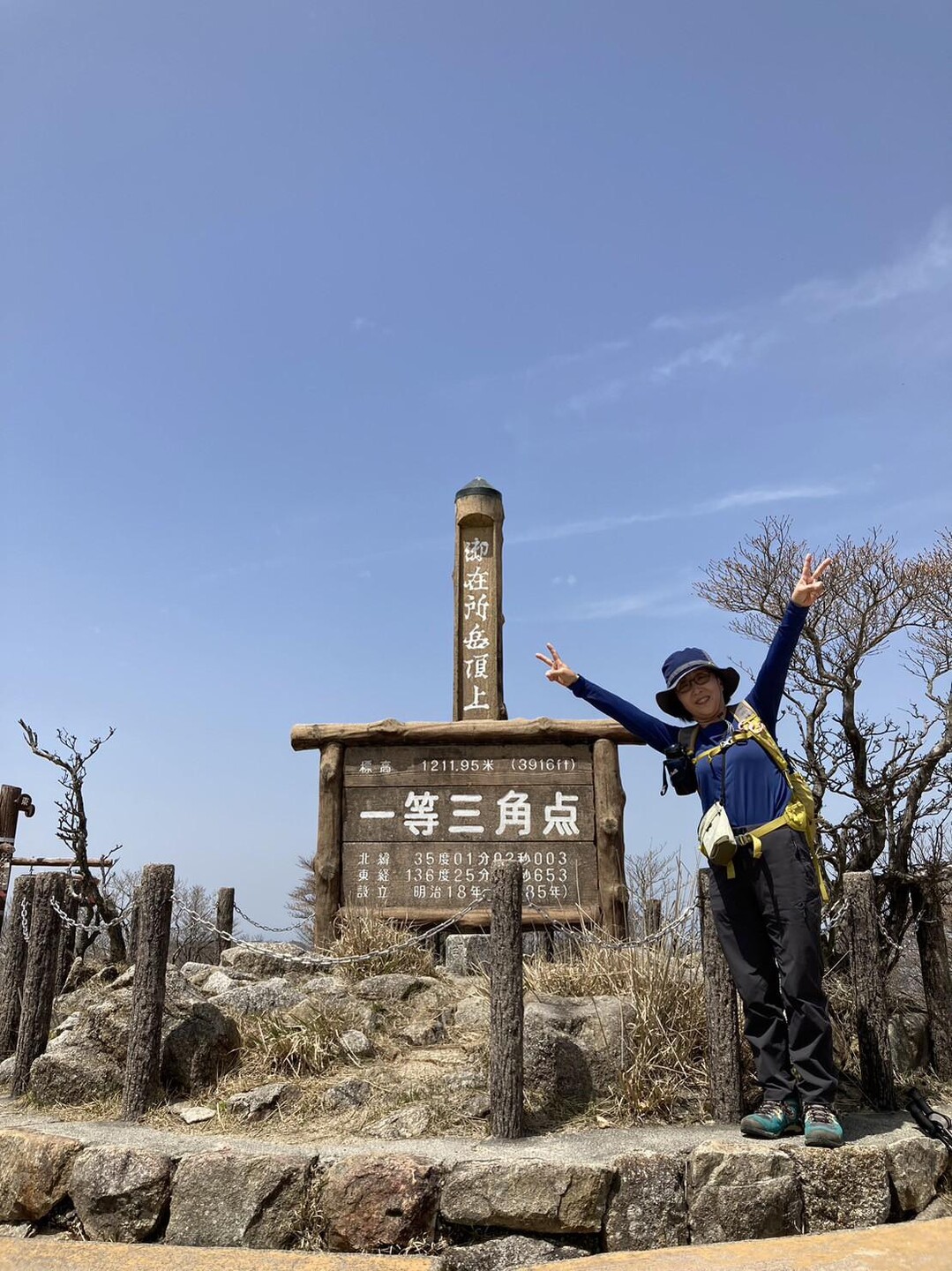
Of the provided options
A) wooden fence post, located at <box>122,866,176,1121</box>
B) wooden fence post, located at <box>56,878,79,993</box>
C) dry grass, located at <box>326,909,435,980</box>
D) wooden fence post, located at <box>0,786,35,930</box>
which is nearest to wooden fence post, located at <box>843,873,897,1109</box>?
dry grass, located at <box>326,909,435,980</box>

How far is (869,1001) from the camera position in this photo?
4727mm

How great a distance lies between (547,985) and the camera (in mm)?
5703

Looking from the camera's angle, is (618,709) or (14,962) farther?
(14,962)

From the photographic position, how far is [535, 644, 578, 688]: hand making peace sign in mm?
4844

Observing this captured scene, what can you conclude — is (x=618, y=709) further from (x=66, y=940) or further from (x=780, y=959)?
(x=66, y=940)

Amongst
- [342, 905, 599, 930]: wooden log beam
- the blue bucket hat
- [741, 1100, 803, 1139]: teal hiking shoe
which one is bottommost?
[741, 1100, 803, 1139]: teal hiking shoe

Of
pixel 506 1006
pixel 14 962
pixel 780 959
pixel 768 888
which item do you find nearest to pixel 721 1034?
pixel 780 959

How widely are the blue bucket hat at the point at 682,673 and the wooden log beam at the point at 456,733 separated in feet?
10.7

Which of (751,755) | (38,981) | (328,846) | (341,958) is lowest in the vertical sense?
(38,981)

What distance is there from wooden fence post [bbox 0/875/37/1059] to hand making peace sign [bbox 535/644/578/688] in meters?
3.81

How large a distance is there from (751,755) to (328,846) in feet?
15.2

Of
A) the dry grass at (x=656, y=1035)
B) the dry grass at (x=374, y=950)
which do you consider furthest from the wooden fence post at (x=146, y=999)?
the dry grass at (x=656, y=1035)

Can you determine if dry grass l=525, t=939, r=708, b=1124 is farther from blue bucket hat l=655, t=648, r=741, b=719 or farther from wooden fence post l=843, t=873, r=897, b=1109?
blue bucket hat l=655, t=648, r=741, b=719

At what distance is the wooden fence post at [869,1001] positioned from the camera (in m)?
4.71
